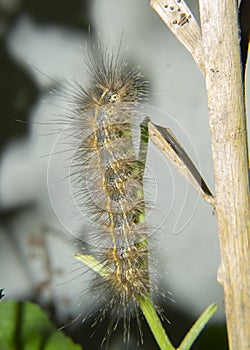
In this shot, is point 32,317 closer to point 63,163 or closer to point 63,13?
point 63,163

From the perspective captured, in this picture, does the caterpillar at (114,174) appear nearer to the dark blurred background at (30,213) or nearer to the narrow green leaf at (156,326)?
the narrow green leaf at (156,326)

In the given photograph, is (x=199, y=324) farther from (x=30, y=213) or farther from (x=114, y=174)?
(x=30, y=213)

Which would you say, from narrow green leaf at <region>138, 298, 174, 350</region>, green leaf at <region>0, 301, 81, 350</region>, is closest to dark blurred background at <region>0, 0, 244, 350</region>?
green leaf at <region>0, 301, 81, 350</region>

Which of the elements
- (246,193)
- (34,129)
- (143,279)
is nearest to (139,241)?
(143,279)

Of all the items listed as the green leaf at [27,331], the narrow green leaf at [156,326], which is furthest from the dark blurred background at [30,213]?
the narrow green leaf at [156,326]

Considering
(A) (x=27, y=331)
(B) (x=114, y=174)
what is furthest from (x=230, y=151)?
(A) (x=27, y=331)
